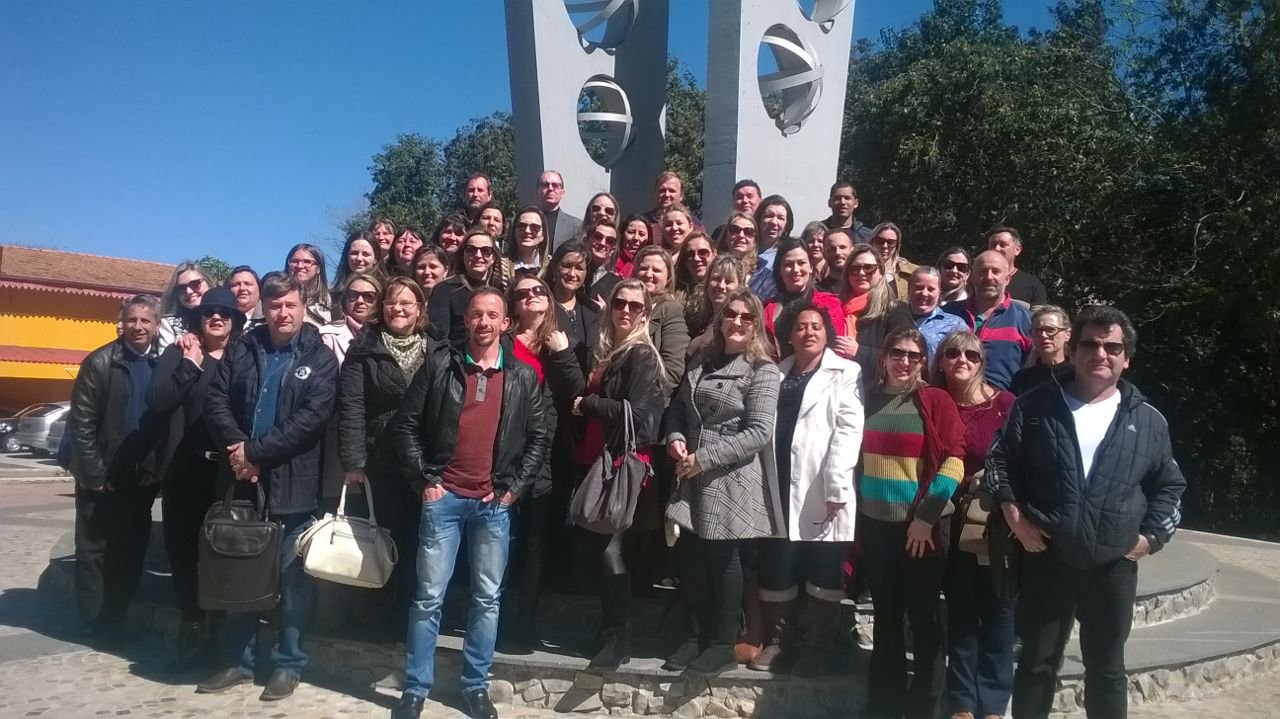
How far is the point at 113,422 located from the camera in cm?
465

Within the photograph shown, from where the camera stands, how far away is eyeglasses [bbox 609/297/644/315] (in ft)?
13.1

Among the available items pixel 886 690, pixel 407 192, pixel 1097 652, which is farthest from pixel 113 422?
pixel 407 192

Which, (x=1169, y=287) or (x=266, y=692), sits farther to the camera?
(x=1169, y=287)

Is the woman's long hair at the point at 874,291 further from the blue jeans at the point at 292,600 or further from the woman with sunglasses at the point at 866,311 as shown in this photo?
the blue jeans at the point at 292,600

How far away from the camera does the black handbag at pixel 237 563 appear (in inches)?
154

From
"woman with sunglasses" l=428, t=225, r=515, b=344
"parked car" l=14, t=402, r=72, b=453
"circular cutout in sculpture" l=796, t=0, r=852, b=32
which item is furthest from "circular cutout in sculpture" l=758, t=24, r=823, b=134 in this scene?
"parked car" l=14, t=402, r=72, b=453

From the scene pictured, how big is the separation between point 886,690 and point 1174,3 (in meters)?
14.2

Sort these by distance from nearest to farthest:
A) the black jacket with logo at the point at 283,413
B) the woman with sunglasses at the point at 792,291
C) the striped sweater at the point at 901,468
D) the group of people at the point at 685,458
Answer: the group of people at the point at 685,458
the striped sweater at the point at 901,468
the black jacket with logo at the point at 283,413
the woman with sunglasses at the point at 792,291

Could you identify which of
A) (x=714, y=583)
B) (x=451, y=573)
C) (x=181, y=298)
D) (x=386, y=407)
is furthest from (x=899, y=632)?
(x=181, y=298)

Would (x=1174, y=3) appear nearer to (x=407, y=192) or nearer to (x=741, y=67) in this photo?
(x=741, y=67)

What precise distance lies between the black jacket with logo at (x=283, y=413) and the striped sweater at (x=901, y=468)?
2.38m

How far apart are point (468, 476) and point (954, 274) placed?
2.94 meters

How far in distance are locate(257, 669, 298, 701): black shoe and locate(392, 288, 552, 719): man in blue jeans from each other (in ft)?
1.95

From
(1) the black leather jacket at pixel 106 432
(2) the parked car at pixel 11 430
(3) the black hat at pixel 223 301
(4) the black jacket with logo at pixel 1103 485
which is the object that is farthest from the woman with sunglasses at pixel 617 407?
(2) the parked car at pixel 11 430
